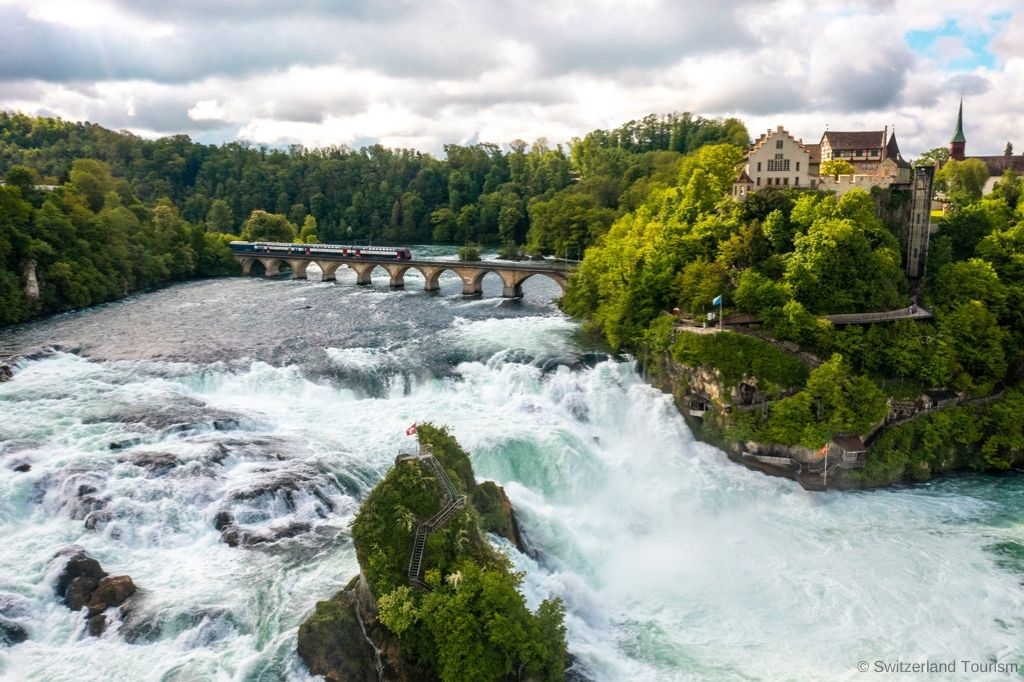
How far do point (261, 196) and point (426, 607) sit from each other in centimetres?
15954

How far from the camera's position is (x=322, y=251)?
111m

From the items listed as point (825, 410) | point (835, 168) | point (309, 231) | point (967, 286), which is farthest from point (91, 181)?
point (967, 286)

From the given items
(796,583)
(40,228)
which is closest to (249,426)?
(796,583)

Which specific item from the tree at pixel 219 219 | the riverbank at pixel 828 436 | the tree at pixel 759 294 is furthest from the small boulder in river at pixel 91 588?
the tree at pixel 219 219

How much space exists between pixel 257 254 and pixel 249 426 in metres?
78.8

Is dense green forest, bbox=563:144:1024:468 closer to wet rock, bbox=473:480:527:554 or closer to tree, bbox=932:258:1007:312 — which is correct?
tree, bbox=932:258:1007:312

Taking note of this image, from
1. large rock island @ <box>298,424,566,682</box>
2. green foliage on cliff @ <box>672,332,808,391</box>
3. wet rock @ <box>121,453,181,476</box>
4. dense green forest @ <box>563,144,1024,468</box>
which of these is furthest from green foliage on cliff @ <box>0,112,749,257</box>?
large rock island @ <box>298,424,566,682</box>

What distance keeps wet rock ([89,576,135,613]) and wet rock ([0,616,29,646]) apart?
2.08 meters

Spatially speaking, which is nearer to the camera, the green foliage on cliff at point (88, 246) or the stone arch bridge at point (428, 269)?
the green foliage on cliff at point (88, 246)

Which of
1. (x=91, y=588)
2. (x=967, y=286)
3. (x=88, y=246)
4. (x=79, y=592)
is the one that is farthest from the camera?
(x=88, y=246)

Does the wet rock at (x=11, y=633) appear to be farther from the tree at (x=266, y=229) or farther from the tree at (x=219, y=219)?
the tree at (x=219, y=219)

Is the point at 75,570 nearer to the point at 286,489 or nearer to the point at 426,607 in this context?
the point at 286,489

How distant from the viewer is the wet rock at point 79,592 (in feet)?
87.3

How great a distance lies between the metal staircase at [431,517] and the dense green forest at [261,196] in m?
61.8
